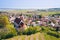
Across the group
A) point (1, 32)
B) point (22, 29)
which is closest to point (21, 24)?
point (22, 29)

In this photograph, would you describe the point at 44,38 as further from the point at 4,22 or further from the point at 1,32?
the point at 4,22

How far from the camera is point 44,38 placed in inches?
859

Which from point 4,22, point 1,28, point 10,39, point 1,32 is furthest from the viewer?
point 4,22

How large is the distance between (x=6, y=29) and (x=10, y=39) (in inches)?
118

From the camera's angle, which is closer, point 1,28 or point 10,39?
point 10,39

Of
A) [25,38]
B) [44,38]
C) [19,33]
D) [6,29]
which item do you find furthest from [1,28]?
[44,38]

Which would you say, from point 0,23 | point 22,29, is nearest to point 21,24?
point 22,29

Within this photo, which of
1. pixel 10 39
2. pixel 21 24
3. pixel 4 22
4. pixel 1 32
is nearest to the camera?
pixel 10 39

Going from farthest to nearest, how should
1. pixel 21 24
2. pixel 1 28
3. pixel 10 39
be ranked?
pixel 21 24, pixel 1 28, pixel 10 39

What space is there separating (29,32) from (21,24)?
4.46m

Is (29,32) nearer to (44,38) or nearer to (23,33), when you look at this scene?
(23,33)

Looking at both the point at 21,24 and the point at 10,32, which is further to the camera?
the point at 21,24

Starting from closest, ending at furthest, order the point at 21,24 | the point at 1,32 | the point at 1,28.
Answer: the point at 1,32
the point at 1,28
the point at 21,24

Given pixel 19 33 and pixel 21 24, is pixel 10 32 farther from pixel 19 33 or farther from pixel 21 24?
pixel 21 24
